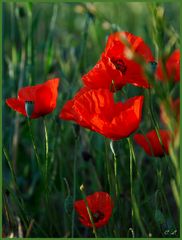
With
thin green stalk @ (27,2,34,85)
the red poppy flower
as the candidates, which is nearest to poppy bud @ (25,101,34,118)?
the red poppy flower

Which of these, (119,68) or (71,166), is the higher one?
(119,68)

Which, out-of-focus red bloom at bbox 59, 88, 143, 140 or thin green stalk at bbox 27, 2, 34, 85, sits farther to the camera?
thin green stalk at bbox 27, 2, 34, 85

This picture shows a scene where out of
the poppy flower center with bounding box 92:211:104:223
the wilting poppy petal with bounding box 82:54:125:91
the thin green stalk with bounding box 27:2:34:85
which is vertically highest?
the thin green stalk with bounding box 27:2:34:85

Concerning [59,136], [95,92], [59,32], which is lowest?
[59,136]

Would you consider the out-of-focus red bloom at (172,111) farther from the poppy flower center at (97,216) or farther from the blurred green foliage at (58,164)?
the poppy flower center at (97,216)

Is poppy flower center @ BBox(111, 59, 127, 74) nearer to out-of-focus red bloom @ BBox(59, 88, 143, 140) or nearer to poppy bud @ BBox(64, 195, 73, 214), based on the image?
out-of-focus red bloom @ BBox(59, 88, 143, 140)

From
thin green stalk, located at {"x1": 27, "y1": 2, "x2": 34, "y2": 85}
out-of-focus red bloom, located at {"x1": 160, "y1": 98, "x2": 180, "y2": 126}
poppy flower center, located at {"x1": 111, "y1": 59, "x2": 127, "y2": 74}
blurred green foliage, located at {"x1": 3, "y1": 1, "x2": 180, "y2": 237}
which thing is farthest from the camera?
thin green stalk, located at {"x1": 27, "y1": 2, "x2": 34, "y2": 85}

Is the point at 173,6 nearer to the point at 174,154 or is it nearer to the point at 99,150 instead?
the point at 99,150

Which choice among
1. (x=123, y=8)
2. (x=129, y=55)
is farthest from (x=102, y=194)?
(x=123, y=8)
